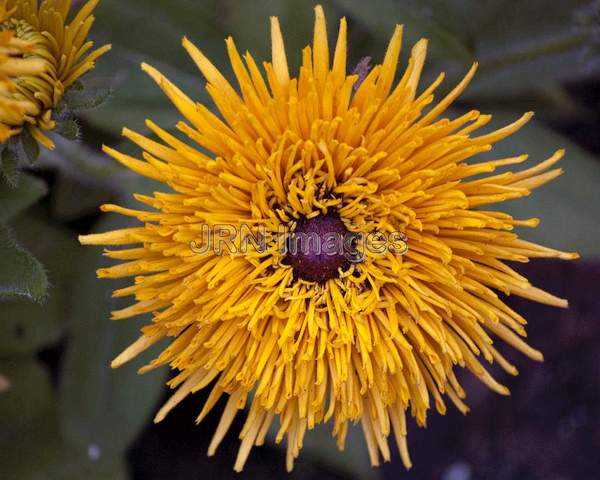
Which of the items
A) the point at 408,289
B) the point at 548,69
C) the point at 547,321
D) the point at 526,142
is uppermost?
the point at 548,69

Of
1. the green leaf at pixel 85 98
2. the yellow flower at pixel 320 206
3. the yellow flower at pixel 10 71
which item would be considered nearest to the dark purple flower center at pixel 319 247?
the yellow flower at pixel 320 206

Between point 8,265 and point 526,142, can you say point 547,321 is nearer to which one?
point 526,142

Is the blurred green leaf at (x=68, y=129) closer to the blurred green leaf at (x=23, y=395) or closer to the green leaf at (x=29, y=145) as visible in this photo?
the green leaf at (x=29, y=145)

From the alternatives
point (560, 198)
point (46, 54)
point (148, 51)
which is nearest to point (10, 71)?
point (46, 54)

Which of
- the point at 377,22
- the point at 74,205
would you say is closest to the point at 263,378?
the point at 377,22

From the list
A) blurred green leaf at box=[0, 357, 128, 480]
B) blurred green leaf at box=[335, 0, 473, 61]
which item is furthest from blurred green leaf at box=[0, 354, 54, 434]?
blurred green leaf at box=[335, 0, 473, 61]

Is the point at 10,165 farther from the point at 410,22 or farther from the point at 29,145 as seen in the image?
the point at 410,22
